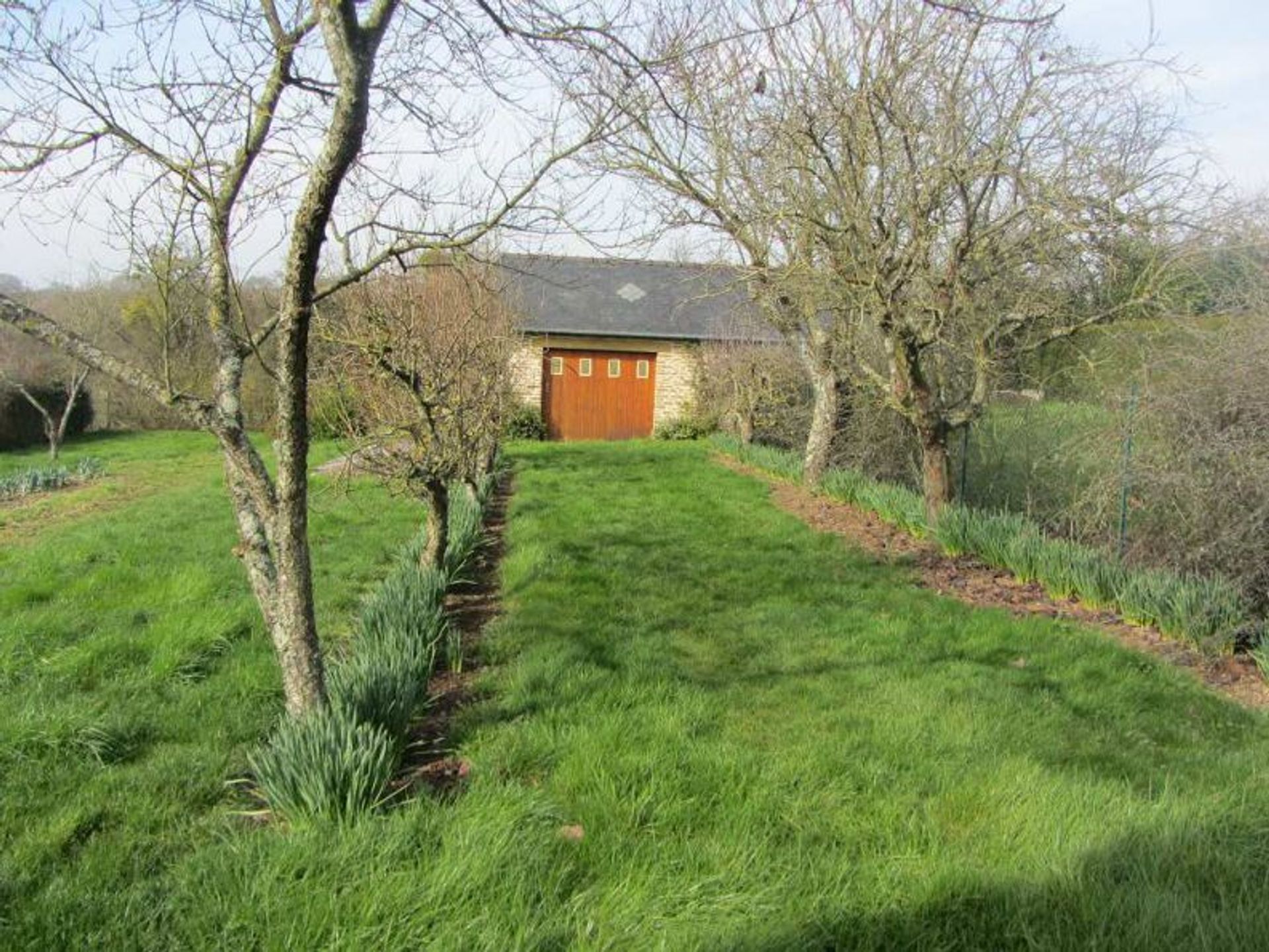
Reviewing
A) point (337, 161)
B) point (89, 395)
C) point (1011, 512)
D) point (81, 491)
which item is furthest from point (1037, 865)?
point (89, 395)

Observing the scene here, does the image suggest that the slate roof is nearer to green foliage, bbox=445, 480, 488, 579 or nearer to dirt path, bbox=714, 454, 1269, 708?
dirt path, bbox=714, 454, 1269, 708

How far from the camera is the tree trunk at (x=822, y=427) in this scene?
1185 cm

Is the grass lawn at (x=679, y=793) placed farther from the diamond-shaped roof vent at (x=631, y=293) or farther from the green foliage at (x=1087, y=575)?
the diamond-shaped roof vent at (x=631, y=293)

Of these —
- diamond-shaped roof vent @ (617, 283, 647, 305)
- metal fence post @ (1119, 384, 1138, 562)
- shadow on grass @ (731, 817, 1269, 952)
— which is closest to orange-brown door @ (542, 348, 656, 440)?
diamond-shaped roof vent @ (617, 283, 647, 305)

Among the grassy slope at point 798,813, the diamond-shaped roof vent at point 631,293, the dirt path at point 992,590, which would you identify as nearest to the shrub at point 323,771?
the grassy slope at point 798,813

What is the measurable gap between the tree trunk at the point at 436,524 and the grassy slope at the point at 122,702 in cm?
72

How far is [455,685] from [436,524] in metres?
1.87

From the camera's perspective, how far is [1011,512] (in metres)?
9.73

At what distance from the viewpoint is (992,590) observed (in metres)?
6.97


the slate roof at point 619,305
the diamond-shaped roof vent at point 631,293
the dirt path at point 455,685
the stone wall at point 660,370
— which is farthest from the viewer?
the diamond-shaped roof vent at point 631,293

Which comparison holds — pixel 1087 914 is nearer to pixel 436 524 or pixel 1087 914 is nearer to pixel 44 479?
pixel 436 524

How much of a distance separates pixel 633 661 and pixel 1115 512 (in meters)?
4.58

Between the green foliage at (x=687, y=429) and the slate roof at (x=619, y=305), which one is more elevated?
the slate roof at (x=619, y=305)

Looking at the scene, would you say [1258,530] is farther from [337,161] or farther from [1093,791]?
[337,161]
